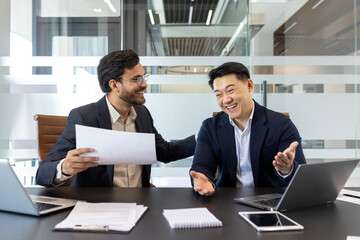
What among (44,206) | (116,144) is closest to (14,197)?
(44,206)

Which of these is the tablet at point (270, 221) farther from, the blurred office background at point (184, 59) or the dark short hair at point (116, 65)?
the blurred office background at point (184, 59)

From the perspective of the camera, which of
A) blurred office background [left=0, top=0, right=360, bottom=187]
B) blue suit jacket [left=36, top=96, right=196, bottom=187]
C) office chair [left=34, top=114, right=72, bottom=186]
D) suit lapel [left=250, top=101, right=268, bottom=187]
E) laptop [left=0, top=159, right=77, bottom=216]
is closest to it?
laptop [left=0, top=159, right=77, bottom=216]

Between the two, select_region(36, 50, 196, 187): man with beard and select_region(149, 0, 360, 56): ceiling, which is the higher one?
select_region(149, 0, 360, 56): ceiling

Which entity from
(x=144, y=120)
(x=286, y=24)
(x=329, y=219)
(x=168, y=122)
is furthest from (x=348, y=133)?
(x=329, y=219)

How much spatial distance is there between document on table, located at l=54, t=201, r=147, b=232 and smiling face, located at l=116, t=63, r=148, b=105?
0.91 metres

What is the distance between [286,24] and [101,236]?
10.7 feet

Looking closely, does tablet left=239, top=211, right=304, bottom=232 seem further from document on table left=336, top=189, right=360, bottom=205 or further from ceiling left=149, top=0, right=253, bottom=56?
ceiling left=149, top=0, right=253, bottom=56

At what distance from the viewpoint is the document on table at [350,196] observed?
1.24m

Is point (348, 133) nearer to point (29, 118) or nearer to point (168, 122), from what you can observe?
point (168, 122)

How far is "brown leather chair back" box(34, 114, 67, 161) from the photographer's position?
2.06 meters

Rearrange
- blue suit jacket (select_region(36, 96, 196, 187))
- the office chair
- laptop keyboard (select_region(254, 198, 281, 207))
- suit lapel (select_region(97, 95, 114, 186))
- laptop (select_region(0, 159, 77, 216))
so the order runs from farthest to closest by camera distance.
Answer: the office chair < suit lapel (select_region(97, 95, 114, 186)) < blue suit jacket (select_region(36, 96, 196, 187)) < laptop keyboard (select_region(254, 198, 281, 207)) < laptop (select_region(0, 159, 77, 216))

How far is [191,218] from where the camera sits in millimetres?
→ 933

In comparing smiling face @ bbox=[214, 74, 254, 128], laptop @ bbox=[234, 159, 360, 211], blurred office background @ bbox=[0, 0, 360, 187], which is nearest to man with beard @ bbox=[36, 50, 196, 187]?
smiling face @ bbox=[214, 74, 254, 128]

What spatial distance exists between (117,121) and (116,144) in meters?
0.68
